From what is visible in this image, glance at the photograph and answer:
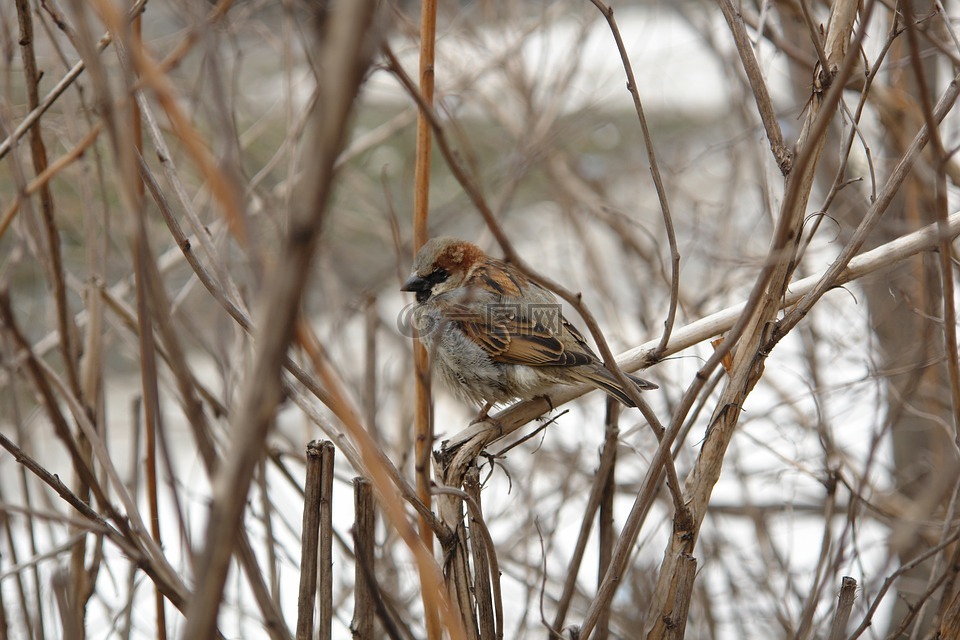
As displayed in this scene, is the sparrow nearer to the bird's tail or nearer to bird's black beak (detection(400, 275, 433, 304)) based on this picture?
bird's black beak (detection(400, 275, 433, 304))

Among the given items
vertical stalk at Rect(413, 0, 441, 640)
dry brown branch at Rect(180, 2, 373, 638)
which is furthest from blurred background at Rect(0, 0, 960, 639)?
vertical stalk at Rect(413, 0, 441, 640)

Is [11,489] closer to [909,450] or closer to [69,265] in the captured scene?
[69,265]

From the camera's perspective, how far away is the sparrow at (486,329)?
2.98m

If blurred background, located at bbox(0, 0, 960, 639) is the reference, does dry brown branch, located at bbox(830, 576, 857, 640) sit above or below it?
below

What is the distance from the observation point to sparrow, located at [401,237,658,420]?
2984mm

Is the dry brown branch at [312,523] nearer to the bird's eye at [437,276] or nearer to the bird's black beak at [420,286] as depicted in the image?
the bird's black beak at [420,286]

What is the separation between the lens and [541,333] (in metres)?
3.07

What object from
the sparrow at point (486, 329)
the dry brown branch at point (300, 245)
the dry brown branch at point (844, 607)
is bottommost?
the dry brown branch at point (300, 245)

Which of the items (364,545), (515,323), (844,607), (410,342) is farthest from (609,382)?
(410,342)

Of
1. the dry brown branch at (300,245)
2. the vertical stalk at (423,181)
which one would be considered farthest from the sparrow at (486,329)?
the dry brown branch at (300,245)

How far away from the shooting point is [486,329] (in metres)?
3.18

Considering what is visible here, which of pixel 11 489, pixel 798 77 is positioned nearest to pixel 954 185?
pixel 798 77

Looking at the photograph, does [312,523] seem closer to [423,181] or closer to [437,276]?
[423,181]

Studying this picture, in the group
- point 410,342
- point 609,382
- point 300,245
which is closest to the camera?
point 300,245
